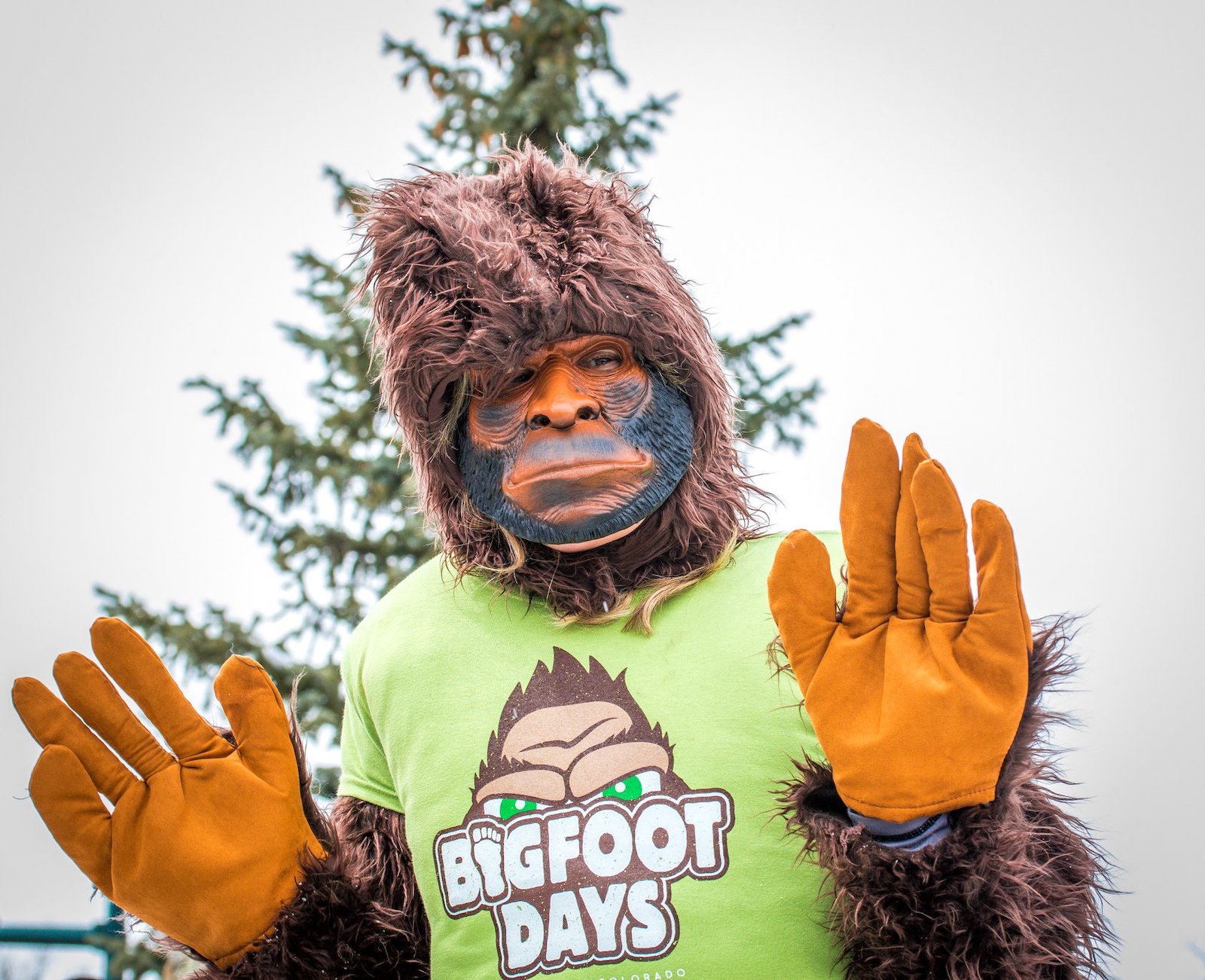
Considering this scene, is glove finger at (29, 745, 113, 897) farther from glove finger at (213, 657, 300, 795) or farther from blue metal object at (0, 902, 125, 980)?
blue metal object at (0, 902, 125, 980)

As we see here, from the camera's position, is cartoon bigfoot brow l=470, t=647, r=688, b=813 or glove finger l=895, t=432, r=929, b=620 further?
cartoon bigfoot brow l=470, t=647, r=688, b=813

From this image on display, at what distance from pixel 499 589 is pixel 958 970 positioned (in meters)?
0.95

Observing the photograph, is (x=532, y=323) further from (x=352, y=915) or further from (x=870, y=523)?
(x=352, y=915)

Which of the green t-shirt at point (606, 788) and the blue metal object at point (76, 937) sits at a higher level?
the green t-shirt at point (606, 788)

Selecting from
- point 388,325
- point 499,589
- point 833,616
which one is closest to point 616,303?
point 388,325

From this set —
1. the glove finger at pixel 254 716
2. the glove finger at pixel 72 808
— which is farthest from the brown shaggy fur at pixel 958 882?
the glove finger at pixel 72 808

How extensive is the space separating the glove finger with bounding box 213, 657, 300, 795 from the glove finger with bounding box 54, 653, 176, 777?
0.38ft

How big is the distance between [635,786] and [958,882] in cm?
49

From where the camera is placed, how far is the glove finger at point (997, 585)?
144 cm

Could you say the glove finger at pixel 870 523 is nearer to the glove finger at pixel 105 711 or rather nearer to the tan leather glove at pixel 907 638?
the tan leather glove at pixel 907 638

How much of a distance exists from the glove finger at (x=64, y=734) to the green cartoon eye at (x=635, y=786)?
743 millimetres

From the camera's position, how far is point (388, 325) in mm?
2027

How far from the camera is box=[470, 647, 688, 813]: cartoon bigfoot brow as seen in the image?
5.95 feet

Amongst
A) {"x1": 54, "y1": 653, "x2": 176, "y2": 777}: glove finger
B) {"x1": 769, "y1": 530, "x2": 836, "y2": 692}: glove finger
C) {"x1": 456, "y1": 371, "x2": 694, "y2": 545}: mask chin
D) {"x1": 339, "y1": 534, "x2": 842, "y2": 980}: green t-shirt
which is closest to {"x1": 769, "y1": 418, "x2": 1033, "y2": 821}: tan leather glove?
{"x1": 769, "y1": 530, "x2": 836, "y2": 692}: glove finger
